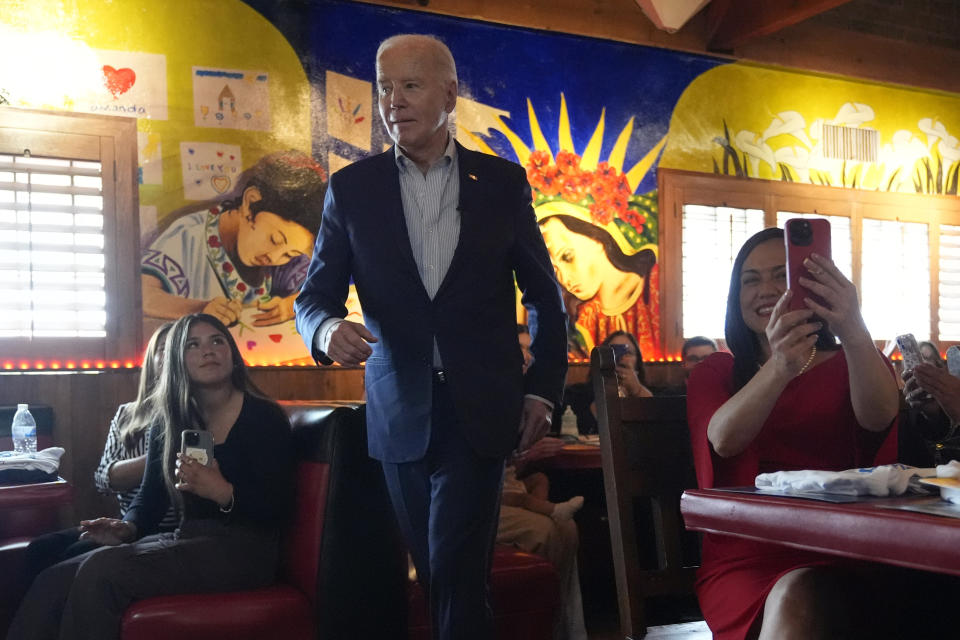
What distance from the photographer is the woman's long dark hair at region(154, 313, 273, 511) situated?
2.87m

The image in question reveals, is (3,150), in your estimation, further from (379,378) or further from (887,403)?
(887,403)

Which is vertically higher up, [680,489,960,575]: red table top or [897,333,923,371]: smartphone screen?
[897,333,923,371]: smartphone screen

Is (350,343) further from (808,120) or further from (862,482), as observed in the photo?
(808,120)

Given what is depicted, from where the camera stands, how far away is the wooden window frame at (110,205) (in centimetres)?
487

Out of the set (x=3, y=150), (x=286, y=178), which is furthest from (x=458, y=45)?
(x=3, y=150)

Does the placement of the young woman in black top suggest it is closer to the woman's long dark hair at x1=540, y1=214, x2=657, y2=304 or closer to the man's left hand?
the man's left hand

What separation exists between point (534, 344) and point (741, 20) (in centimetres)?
542

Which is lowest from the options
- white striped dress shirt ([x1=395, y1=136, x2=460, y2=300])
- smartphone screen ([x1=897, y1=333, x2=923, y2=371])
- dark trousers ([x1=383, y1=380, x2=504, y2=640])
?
dark trousers ([x1=383, y1=380, x2=504, y2=640])

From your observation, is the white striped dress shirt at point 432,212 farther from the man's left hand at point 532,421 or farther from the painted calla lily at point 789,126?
the painted calla lily at point 789,126

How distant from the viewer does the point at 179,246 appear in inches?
202

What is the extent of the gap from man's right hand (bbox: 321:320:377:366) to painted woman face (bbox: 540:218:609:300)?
4419 millimetres

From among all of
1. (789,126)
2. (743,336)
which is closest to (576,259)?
(789,126)

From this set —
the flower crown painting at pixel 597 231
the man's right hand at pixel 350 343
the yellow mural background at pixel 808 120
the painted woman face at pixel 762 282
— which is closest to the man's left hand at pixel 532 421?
the man's right hand at pixel 350 343

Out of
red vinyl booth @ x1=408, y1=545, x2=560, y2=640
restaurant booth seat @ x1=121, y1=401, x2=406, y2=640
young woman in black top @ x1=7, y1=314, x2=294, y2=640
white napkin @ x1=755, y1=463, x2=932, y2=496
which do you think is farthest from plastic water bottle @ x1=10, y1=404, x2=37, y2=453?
white napkin @ x1=755, y1=463, x2=932, y2=496
